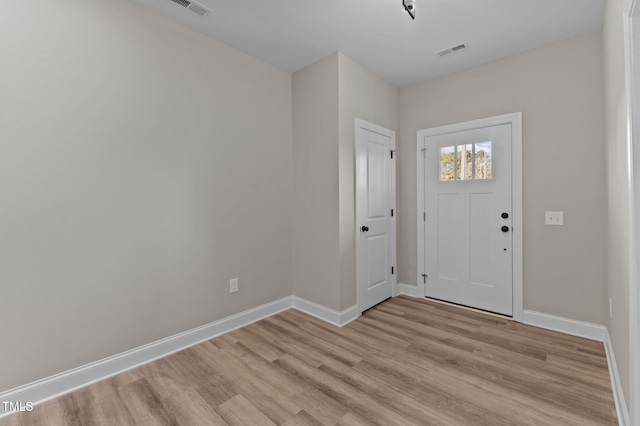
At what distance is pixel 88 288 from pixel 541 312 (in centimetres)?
396

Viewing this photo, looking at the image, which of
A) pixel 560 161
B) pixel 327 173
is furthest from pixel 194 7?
pixel 560 161

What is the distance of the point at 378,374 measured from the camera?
7.12 ft

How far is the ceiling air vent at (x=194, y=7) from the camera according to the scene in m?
2.28

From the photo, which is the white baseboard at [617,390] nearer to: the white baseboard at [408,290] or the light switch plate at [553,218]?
the light switch plate at [553,218]

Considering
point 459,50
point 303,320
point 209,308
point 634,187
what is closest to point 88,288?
point 209,308

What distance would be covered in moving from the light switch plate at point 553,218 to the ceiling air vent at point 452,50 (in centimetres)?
183

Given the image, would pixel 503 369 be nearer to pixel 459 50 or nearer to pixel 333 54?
pixel 459 50

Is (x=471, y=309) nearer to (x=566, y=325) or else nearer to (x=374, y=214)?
(x=566, y=325)

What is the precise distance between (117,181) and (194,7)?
1.48m

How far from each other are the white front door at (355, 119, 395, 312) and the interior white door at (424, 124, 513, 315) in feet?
1.52

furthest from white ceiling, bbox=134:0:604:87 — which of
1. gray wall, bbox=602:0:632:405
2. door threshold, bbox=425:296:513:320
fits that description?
door threshold, bbox=425:296:513:320

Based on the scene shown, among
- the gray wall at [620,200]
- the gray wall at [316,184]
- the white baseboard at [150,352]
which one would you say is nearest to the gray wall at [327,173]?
the gray wall at [316,184]

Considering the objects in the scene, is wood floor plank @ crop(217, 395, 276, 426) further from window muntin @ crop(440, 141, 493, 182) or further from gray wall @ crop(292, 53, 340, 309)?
window muntin @ crop(440, 141, 493, 182)

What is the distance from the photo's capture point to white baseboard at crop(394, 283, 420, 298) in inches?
152
